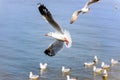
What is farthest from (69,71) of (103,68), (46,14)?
(46,14)

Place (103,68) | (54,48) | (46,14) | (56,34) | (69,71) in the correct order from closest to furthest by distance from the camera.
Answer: (46,14)
(56,34)
(54,48)
(69,71)
(103,68)

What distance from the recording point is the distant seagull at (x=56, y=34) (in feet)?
25.6

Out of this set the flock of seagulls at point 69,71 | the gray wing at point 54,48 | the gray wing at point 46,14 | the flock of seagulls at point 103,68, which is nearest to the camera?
the gray wing at point 46,14

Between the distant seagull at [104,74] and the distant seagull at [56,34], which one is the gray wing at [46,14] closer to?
the distant seagull at [56,34]

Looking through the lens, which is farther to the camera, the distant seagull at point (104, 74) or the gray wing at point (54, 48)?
the distant seagull at point (104, 74)

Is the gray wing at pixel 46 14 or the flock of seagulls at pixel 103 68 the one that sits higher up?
the flock of seagulls at pixel 103 68

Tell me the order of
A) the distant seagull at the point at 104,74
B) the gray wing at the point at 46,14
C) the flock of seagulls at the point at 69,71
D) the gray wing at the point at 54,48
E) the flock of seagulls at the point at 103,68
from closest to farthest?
the gray wing at the point at 46,14, the gray wing at the point at 54,48, the flock of seagulls at the point at 69,71, the distant seagull at the point at 104,74, the flock of seagulls at the point at 103,68

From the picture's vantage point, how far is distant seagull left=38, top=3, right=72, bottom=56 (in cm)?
781

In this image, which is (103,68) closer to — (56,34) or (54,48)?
(54,48)

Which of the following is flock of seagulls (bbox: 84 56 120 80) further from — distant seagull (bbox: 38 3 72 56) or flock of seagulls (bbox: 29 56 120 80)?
distant seagull (bbox: 38 3 72 56)

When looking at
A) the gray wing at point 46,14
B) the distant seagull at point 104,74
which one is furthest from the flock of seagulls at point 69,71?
the gray wing at point 46,14

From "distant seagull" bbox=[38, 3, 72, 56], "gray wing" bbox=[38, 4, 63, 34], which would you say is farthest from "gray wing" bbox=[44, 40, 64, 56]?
"gray wing" bbox=[38, 4, 63, 34]

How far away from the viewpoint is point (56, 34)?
27.0 feet

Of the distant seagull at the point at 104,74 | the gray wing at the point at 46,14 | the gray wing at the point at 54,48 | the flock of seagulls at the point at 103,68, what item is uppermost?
the flock of seagulls at the point at 103,68
